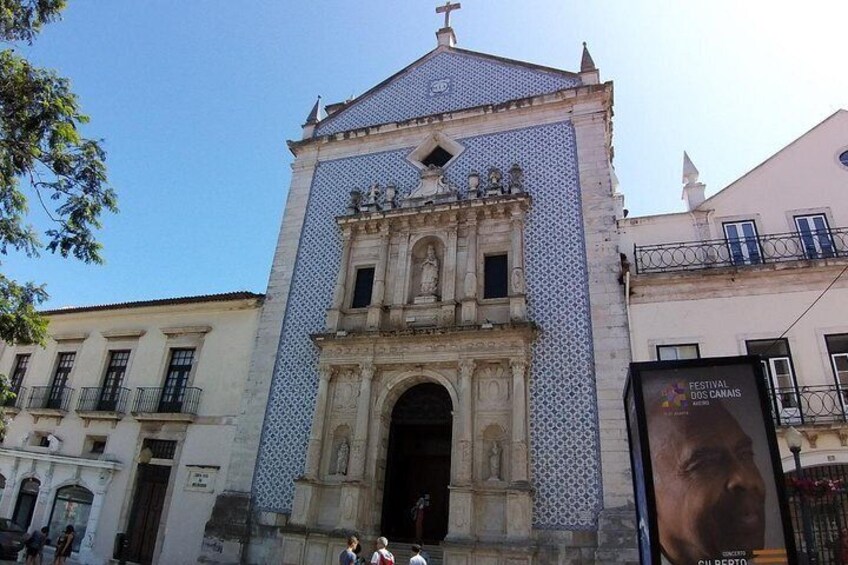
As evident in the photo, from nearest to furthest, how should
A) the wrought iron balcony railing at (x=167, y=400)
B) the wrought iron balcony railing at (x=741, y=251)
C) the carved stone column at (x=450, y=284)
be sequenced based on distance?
the wrought iron balcony railing at (x=741, y=251) → the carved stone column at (x=450, y=284) → the wrought iron balcony railing at (x=167, y=400)

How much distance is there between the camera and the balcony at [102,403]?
1677cm

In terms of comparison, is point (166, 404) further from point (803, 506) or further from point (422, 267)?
point (803, 506)

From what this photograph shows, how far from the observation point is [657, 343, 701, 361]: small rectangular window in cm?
1165

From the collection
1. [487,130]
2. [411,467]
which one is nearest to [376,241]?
[487,130]

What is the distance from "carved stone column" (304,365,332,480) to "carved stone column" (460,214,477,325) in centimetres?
361

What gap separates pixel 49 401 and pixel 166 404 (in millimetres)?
5024

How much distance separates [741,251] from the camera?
40.9 feet

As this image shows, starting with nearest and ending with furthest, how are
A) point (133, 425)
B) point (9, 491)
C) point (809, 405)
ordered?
point (809, 405) < point (133, 425) < point (9, 491)

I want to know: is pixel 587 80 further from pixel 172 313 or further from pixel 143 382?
pixel 143 382

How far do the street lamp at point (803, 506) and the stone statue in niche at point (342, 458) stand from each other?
865cm

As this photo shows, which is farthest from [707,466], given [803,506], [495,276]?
[495,276]

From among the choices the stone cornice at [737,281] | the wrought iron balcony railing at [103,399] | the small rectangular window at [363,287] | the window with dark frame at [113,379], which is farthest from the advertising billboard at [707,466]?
the window with dark frame at [113,379]

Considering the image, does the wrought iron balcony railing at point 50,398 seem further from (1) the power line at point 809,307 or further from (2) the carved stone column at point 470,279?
(1) the power line at point 809,307

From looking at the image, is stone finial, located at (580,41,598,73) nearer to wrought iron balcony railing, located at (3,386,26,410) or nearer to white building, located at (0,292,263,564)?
white building, located at (0,292,263,564)
